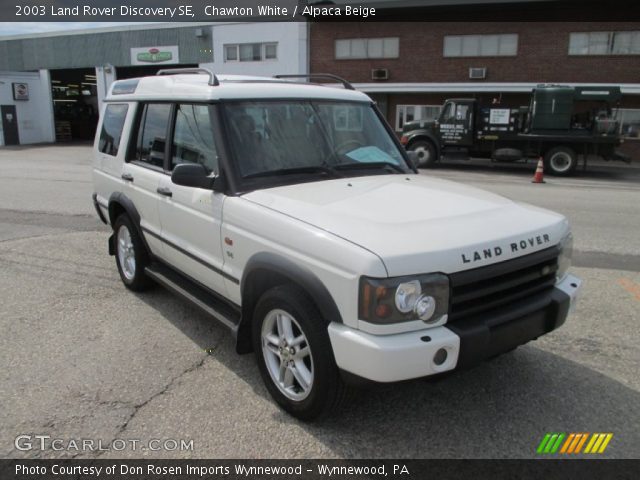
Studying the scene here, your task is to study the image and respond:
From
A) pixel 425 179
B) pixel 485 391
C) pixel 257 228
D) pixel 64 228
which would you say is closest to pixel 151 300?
pixel 257 228

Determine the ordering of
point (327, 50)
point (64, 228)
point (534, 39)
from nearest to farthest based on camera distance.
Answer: point (64, 228) → point (534, 39) → point (327, 50)

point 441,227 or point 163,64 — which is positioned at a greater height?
point 163,64

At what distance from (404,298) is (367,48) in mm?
28560

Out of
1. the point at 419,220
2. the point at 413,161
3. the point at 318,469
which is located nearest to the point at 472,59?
the point at 413,161

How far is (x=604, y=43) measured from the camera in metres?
25.3

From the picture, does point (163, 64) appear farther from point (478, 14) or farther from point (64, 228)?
point (64, 228)

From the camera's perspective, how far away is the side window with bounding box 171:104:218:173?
12.1ft

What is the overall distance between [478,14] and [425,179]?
26429 mm

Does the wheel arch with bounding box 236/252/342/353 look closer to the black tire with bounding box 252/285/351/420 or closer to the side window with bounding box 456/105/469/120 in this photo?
the black tire with bounding box 252/285/351/420

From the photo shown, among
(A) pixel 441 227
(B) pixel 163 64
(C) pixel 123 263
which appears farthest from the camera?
(B) pixel 163 64

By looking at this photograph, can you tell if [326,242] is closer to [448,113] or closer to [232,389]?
[232,389]

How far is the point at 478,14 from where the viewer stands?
2697cm

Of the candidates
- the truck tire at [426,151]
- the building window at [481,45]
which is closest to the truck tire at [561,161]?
the truck tire at [426,151]

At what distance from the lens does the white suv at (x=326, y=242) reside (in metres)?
2.56
